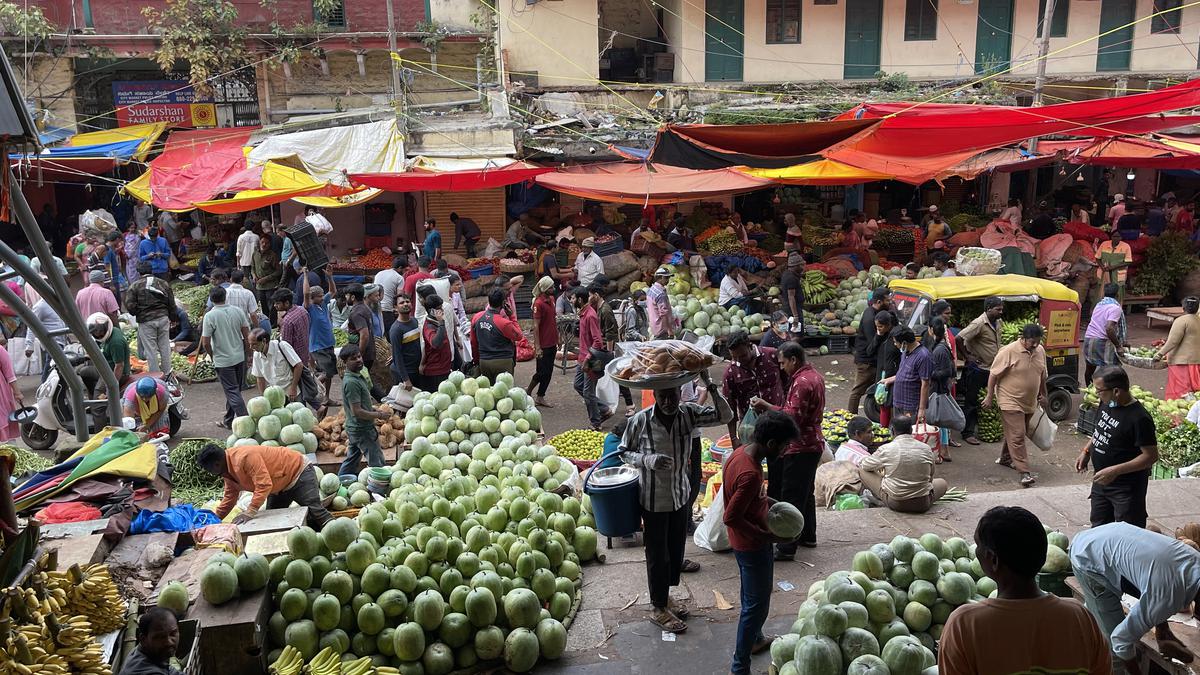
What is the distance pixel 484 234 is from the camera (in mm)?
16578

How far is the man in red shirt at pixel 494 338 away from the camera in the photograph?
959cm

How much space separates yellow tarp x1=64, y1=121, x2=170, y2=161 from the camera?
17281 mm

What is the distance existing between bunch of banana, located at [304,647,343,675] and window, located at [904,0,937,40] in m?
18.5

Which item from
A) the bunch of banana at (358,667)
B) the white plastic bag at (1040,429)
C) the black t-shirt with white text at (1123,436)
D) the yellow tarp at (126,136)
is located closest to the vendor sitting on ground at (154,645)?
the bunch of banana at (358,667)

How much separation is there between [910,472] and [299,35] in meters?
15.4

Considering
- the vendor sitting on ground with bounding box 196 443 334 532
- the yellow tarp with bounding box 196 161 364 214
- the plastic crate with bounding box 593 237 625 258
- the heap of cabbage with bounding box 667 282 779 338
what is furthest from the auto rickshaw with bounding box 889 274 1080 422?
the yellow tarp with bounding box 196 161 364 214

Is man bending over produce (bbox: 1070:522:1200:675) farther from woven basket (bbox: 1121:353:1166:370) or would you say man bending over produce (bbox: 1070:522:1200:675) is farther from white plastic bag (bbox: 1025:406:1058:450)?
woven basket (bbox: 1121:353:1166:370)

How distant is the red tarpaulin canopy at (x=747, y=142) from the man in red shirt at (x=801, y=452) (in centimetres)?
293

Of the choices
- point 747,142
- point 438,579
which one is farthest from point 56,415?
point 747,142

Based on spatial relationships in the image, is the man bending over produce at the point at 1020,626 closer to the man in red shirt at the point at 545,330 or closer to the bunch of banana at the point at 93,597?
the bunch of banana at the point at 93,597

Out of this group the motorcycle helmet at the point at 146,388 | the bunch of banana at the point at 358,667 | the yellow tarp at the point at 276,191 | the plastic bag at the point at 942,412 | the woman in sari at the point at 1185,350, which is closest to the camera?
the bunch of banana at the point at 358,667

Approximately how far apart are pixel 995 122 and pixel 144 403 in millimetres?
8304

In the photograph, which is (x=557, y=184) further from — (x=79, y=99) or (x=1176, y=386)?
(x=79, y=99)

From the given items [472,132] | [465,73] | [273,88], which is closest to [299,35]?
[273,88]
